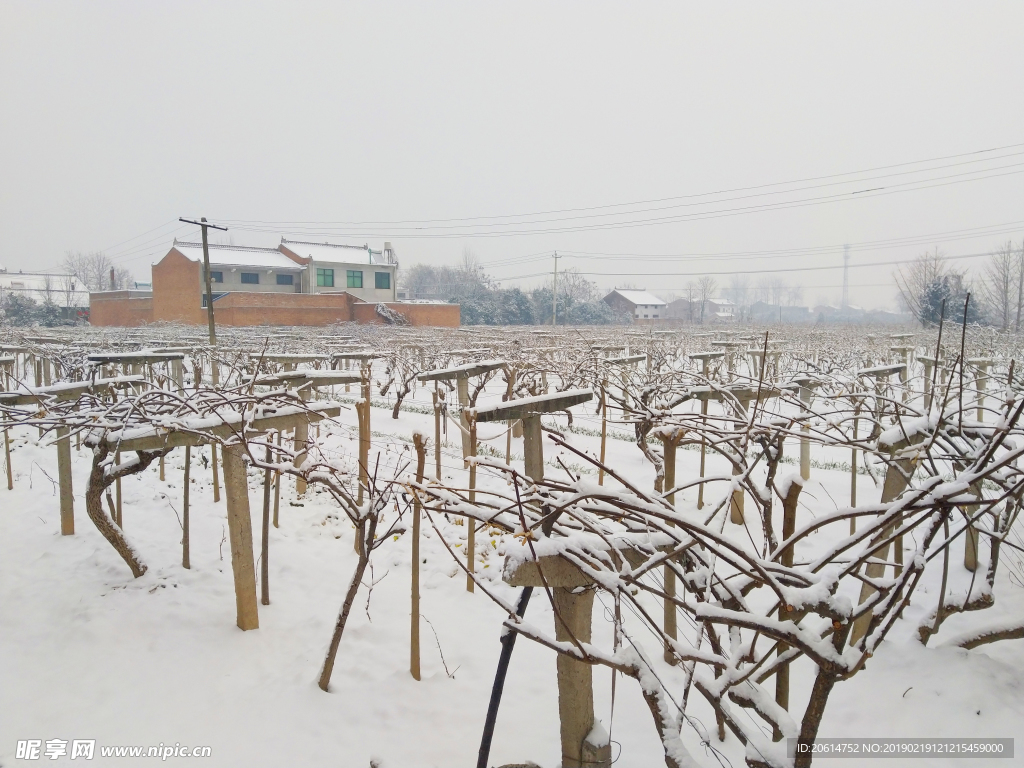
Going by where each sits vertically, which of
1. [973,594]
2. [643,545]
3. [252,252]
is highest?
[252,252]

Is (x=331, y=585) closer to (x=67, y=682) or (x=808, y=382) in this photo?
(x=67, y=682)

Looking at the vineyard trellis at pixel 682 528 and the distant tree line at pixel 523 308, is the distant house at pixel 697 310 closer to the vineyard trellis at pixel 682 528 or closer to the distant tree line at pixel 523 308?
the distant tree line at pixel 523 308

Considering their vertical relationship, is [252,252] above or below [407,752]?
above

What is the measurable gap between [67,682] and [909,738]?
4375mm

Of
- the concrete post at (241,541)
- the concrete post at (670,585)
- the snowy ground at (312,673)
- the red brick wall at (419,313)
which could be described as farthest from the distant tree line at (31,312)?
the concrete post at (670,585)

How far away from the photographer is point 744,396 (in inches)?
229

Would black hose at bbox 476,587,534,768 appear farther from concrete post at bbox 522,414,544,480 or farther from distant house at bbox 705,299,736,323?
distant house at bbox 705,299,736,323

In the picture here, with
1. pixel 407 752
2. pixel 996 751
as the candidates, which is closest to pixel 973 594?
pixel 996 751

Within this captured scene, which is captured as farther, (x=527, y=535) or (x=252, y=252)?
(x=252, y=252)

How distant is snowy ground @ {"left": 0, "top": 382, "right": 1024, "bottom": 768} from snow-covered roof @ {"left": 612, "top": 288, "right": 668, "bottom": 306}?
6395 centimetres

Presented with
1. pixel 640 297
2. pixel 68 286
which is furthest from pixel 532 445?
pixel 640 297

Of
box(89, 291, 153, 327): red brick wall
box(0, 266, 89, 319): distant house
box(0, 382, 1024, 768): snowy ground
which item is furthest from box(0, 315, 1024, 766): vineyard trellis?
box(0, 266, 89, 319): distant house

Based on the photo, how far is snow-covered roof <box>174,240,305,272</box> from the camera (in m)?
39.3

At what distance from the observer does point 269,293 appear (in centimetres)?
3731
